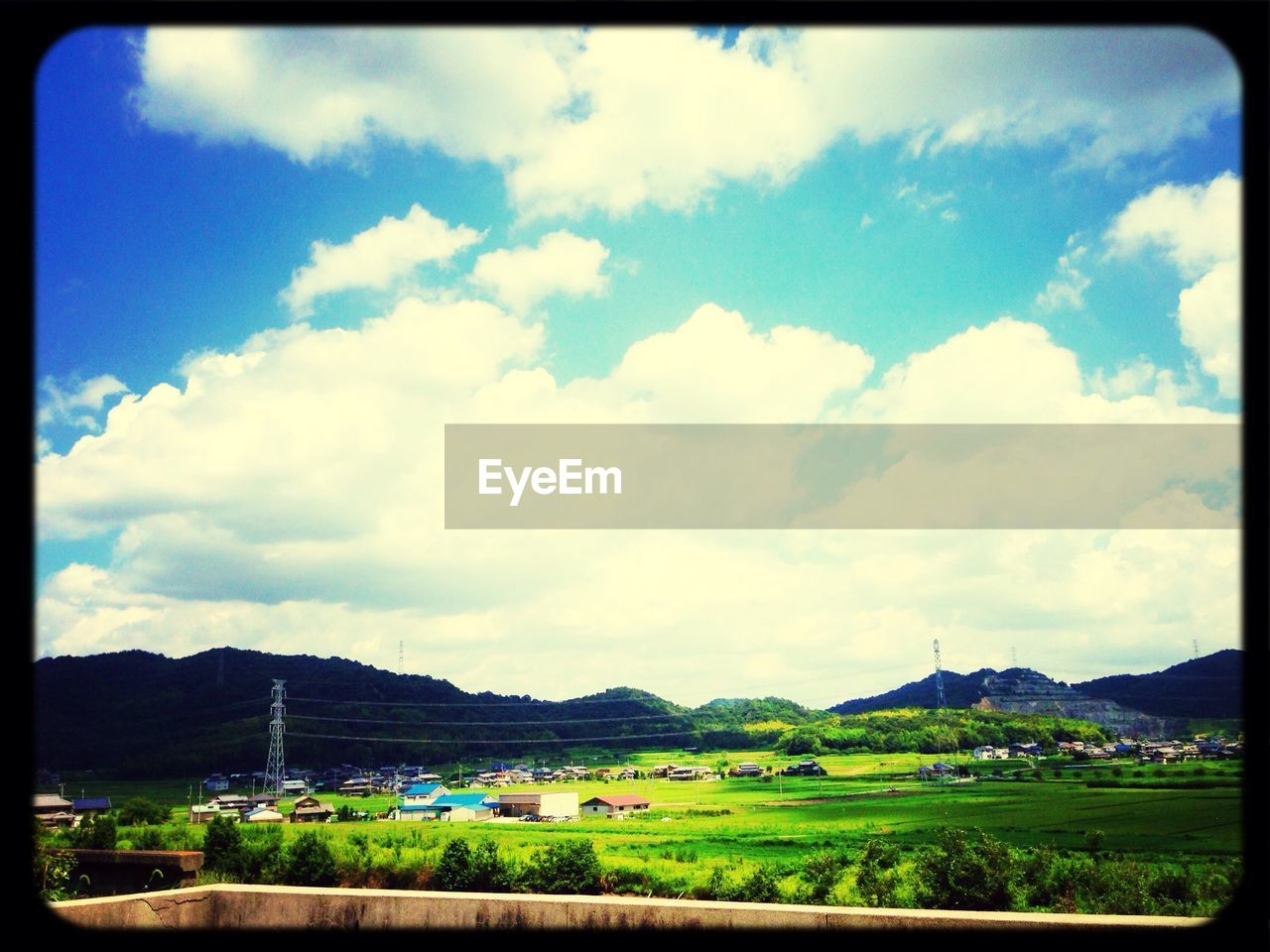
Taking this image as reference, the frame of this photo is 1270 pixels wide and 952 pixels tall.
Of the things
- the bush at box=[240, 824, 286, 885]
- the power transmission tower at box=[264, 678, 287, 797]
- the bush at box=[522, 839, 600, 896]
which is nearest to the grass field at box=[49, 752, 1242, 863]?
the power transmission tower at box=[264, 678, 287, 797]

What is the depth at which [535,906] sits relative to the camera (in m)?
3.23

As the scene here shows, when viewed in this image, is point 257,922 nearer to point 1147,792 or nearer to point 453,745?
point 453,745

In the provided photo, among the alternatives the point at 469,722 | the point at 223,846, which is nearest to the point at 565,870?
the point at 223,846

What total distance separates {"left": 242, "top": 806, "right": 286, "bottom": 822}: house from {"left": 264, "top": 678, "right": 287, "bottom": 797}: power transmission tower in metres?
1.69

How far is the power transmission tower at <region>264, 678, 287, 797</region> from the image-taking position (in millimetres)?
25703

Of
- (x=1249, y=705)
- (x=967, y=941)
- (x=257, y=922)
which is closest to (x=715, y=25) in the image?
(x=1249, y=705)

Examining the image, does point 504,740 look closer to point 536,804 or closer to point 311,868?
point 536,804

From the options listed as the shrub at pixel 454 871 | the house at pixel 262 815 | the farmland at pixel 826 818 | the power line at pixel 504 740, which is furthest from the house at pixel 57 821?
the power line at pixel 504 740

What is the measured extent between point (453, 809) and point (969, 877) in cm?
3149

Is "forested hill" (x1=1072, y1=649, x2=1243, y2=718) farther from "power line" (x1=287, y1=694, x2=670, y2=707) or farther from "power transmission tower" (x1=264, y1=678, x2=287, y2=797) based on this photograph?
"power transmission tower" (x1=264, y1=678, x2=287, y2=797)

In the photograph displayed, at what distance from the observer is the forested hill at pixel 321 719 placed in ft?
61.0

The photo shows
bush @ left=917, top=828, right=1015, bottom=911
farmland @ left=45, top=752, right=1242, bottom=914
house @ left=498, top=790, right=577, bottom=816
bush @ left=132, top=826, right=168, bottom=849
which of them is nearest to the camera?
bush @ left=917, top=828, right=1015, bottom=911

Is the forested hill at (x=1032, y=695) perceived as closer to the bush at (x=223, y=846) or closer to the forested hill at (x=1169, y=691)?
the forested hill at (x=1169, y=691)

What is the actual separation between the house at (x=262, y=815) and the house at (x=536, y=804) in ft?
36.8
